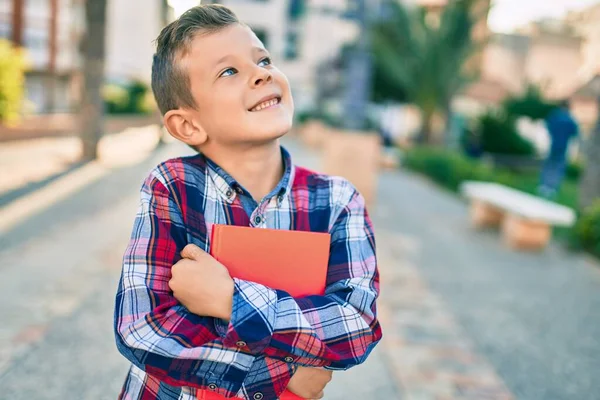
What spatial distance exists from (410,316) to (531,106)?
15042 mm

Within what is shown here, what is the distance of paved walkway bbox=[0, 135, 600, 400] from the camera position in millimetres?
3424

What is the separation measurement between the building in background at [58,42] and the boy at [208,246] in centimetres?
1993

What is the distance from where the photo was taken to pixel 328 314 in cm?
140

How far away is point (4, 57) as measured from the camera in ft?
40.3

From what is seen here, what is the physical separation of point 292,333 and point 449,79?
19.5m

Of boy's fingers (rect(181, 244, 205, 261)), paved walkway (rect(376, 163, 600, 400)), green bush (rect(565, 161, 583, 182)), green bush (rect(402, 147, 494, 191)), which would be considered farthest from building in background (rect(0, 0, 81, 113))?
boy's fingers (rect(181, 244, 205, 261))

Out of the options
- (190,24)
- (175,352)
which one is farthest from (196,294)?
(190,24)

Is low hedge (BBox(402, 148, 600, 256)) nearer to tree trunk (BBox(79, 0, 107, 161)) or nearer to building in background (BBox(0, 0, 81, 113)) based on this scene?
tree trunk (BBox(79, 0, 107, 161))

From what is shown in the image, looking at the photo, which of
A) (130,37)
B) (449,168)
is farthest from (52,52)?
(449,168)

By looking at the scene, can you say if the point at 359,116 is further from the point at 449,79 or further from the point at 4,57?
the point at 449,79

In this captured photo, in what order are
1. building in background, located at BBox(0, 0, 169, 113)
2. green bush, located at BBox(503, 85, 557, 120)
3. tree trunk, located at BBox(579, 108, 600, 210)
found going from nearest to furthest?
1. tree trunk, located at BBox(579, 108, 600, 210)
2. green bush, located at BBox(503, 85, 557, 120)
3. building in background, located at BBox(0, 0, 169, 113)

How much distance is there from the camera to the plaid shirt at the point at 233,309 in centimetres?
131

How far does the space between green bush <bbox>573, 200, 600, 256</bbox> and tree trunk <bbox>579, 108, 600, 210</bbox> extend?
0.89m

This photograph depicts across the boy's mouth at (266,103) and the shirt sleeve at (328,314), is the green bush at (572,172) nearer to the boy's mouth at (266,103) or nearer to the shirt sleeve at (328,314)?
the shirt sleeve at (328,314)
